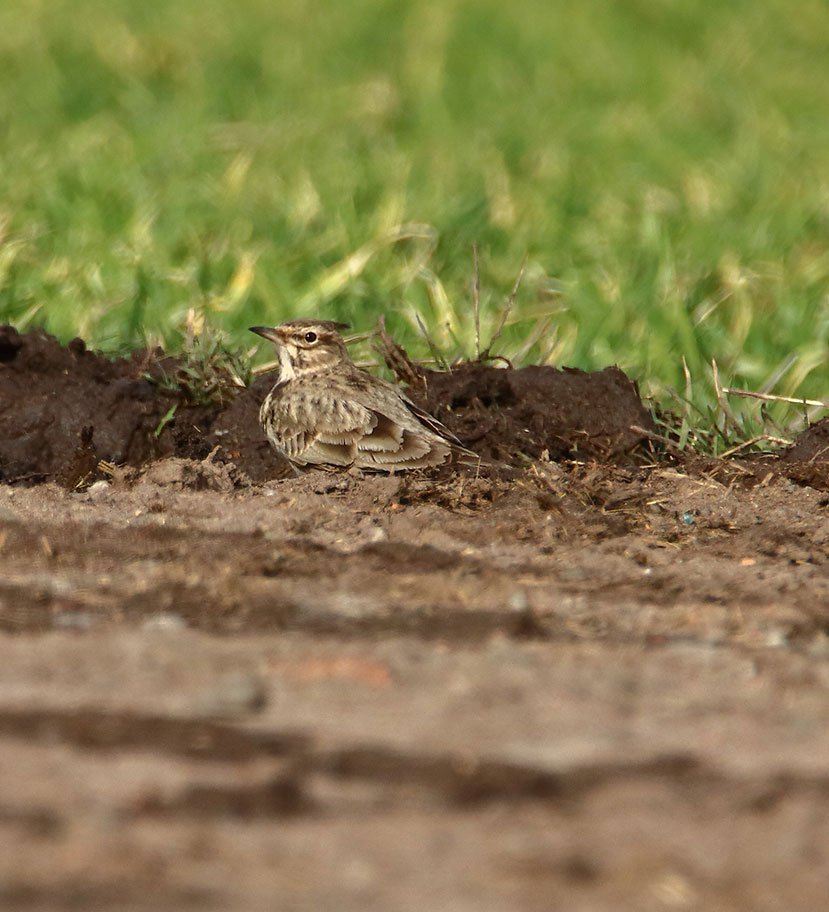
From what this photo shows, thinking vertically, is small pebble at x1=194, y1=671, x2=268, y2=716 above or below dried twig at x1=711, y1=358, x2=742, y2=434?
above

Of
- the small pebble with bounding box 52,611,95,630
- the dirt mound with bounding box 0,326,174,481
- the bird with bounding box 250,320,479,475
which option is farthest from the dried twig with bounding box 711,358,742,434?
the small pebble with bounding box 52,611,95,630

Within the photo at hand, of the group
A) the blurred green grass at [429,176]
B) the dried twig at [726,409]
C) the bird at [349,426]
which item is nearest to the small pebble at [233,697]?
the bird at [349,426]

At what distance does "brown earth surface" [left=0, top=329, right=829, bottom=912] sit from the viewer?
125 inches

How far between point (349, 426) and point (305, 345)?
23.4 inches

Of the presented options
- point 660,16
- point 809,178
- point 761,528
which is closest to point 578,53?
point 660,16

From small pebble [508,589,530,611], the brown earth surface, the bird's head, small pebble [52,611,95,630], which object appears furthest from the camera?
the bird's head

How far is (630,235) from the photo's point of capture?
1070cm

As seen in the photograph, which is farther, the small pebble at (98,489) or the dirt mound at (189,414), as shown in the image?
the dirt mound at (189,414)

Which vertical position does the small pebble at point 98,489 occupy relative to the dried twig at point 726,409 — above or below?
below

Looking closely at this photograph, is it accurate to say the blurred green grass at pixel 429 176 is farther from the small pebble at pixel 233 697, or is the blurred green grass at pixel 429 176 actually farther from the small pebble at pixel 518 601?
the small pebble at pixel 233 697

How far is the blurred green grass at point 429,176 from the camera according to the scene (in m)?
8.71

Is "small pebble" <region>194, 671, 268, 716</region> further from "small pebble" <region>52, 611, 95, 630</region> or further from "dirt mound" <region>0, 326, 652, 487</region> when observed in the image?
"dirt mound" <region>0, 326, 652, 487</region>

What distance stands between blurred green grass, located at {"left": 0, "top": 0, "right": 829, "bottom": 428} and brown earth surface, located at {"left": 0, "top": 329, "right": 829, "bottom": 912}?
102 cm

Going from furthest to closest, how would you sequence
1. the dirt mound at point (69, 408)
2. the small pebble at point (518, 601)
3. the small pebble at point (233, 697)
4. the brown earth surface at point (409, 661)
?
the dirt mound at point (69, 408)
the small pebble at point (518, 601)
the small pebble at point (233, 697)
the brown earth surface at point (409, 661)
